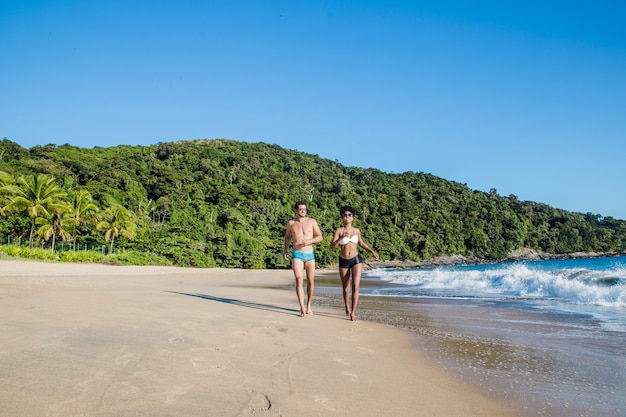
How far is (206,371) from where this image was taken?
124 inches

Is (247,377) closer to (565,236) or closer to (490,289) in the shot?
(490,289)

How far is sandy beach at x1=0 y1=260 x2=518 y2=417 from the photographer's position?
246 cm

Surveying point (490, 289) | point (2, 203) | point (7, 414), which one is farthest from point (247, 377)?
point (2, 203)

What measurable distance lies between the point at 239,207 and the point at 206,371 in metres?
70.9

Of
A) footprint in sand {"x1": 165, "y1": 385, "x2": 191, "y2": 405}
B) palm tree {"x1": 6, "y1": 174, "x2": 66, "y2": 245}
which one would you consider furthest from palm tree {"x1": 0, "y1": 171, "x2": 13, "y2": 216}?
footprint in sand {"x1": 165, "y1": 385, "x2": 191, "y2": 405}

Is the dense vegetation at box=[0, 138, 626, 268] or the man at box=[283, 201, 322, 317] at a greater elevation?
the dense vegetation at box=[0, 138, 626, 268]

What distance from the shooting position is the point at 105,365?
307 cm

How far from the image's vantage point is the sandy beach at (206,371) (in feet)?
8.08

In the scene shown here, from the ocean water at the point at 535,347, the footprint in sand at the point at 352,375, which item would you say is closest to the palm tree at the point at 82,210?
the ocean water at the point at 535,347

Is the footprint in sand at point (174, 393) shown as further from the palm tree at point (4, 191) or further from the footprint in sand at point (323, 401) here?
the palm tree at point (4, 191)

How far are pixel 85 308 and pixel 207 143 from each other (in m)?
114

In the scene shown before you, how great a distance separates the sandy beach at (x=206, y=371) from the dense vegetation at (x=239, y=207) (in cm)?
3467

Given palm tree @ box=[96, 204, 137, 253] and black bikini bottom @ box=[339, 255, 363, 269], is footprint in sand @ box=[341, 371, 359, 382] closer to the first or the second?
black bikini bottom @ box=[339, 255, 363, 269]

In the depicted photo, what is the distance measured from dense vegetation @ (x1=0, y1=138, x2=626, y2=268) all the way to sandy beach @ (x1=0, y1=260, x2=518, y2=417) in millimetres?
34674
